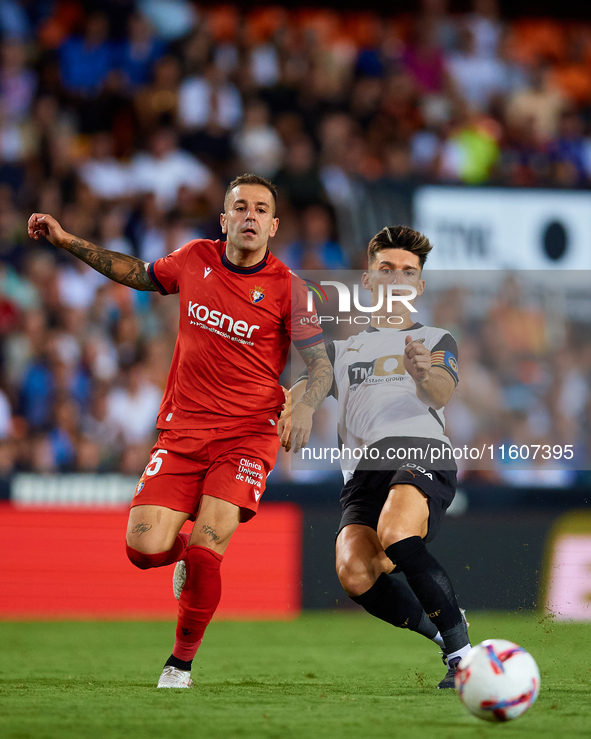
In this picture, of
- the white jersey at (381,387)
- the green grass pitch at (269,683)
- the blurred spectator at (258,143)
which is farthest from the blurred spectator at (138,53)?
the white jersey at (381,387)

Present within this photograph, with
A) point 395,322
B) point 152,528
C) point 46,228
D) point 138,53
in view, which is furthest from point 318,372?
point 138,53

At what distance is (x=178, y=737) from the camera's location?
3.47m

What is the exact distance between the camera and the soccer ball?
3838 mm

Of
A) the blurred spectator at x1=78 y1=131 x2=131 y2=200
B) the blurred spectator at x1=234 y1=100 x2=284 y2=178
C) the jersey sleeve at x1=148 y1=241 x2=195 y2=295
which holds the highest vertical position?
the blurred spectator at x1=234 y1=100 x2=284 y2=178

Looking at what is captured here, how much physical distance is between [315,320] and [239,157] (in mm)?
7122

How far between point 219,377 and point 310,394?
498mm

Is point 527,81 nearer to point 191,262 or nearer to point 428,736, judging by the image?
point 191,262

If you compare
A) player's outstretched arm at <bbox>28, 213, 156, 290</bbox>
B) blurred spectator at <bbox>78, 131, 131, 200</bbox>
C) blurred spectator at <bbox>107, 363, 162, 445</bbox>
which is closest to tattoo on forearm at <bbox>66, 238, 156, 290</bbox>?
player's outstretched arm at <bbox>28, 213, 156, 290</bbox>

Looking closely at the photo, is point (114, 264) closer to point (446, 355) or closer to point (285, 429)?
point (285, 429)

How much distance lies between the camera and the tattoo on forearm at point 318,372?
202 inches

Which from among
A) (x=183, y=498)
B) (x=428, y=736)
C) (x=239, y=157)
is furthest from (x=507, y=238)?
(x=428, y=736)

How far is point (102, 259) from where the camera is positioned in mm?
5375

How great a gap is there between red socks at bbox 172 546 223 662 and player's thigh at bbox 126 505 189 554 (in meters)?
0.19

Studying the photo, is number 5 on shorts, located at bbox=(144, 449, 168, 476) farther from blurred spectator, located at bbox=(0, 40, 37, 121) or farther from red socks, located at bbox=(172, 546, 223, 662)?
blurred spectator, located at bbox=(0, 40, 37, 121)
